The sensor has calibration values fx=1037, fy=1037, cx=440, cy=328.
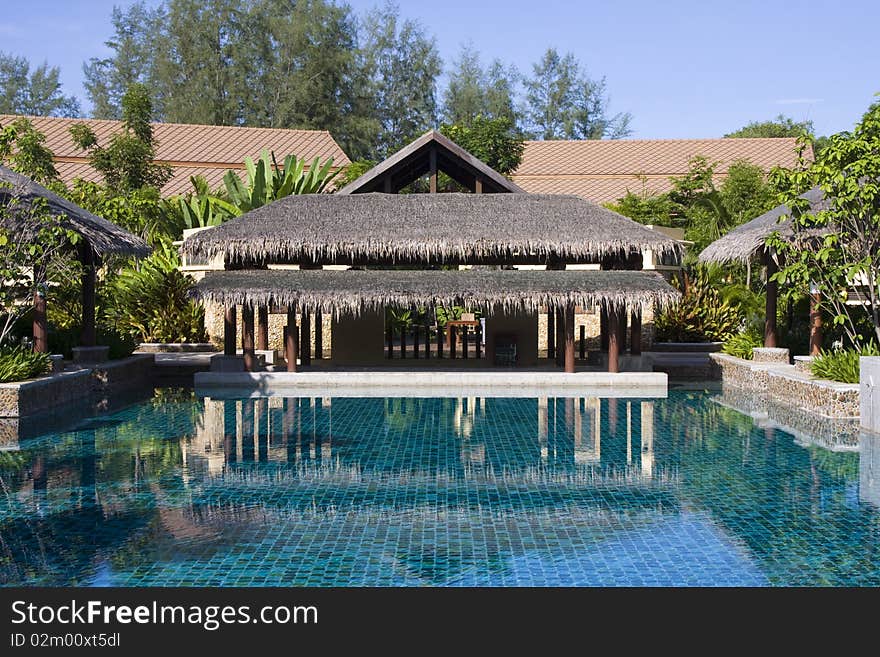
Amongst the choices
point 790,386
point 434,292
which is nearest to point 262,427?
point 434,292

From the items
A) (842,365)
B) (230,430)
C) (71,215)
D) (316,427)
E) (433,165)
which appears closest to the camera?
(230,430)

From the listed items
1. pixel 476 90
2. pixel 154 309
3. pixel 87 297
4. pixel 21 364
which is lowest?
pixel 21 364

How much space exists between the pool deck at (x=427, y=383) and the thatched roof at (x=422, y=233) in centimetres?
220

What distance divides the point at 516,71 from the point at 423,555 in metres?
49.3

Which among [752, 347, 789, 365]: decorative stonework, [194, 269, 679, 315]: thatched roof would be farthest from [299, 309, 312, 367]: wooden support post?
[752, 347, 789, 365]: decorative stonework

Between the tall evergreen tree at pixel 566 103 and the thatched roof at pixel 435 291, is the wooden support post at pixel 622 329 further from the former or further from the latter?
the tall evergreen tree at pixel 566 103

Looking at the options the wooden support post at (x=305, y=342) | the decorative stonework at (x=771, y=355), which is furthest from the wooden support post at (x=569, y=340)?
the wooden support post at (x=305, y=342)

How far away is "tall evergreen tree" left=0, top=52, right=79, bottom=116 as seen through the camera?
2212 inches

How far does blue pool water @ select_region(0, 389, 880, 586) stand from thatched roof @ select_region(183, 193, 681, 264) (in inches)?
192

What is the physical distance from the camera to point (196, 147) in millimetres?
38188

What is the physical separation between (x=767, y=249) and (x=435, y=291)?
5.59m

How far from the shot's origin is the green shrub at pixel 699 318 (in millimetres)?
23141

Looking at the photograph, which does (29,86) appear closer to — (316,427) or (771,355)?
(771,355)
